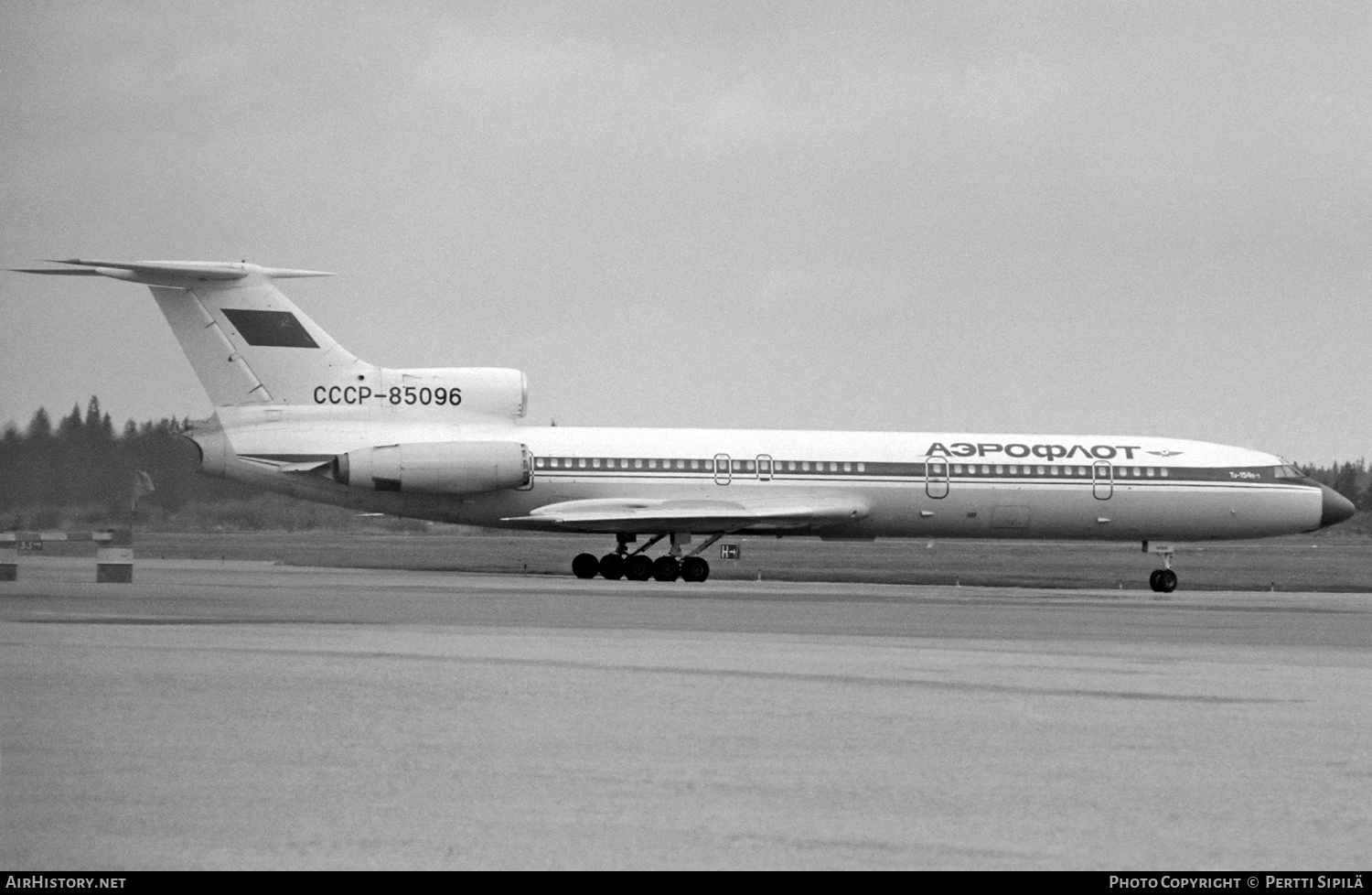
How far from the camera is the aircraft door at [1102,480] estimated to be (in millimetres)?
41562

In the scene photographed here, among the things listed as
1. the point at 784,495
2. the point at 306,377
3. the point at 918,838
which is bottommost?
the point at 918,838

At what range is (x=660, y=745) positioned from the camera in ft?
34.8

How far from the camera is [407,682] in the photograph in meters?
13.6

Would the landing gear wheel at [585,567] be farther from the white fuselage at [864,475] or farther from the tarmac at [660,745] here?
the tarmac at [660,745]

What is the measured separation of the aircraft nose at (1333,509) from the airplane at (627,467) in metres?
0.12

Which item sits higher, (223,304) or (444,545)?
(223,304)

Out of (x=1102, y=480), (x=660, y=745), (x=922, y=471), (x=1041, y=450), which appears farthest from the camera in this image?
(x=1041, y=450)

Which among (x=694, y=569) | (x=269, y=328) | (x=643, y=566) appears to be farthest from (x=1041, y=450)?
(x=269, y=328)

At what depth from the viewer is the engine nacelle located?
1464 inches

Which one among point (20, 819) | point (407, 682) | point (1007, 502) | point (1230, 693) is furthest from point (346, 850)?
point (1007, 502)

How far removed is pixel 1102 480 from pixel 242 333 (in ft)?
67.9

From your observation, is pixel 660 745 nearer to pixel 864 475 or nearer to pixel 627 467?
pixel 627 467

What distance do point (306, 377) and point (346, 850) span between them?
1230 inches

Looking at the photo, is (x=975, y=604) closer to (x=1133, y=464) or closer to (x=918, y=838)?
(x=1133, y=464)
